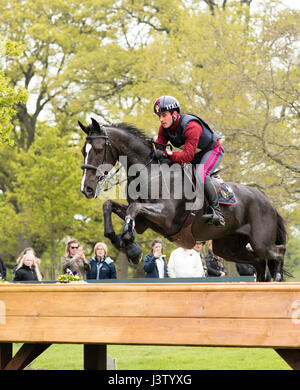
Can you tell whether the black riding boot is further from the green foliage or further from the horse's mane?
the green foliage

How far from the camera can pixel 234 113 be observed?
18.6m

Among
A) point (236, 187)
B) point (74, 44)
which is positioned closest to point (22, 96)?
point (236, 187)

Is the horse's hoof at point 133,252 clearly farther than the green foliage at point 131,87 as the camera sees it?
No

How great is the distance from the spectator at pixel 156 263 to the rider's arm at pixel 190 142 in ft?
10.7

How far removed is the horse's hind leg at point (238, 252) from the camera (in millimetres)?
7152

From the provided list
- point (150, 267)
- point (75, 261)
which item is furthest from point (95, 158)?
point (150, 267)

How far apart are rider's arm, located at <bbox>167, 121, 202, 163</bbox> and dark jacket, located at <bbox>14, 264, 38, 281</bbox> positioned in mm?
4342

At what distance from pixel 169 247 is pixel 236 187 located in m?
16.1

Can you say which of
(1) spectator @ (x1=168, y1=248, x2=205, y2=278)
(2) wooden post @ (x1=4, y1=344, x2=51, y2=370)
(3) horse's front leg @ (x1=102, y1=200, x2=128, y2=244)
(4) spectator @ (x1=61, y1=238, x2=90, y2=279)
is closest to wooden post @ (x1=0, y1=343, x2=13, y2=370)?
(2) wooden post @ (x1=4, y1=344, x2=51, y2=370)

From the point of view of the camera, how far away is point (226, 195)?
6.72m

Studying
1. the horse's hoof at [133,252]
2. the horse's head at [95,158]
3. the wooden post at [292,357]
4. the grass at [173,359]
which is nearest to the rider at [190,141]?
the horse's head at [95,158]

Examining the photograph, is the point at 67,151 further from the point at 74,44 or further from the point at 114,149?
the point at 114,149

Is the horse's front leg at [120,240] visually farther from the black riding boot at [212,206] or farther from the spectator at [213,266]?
the spectator at [213,266]

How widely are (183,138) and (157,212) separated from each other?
841 millimetres
